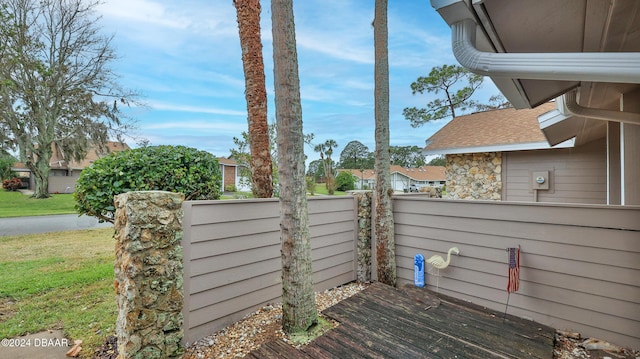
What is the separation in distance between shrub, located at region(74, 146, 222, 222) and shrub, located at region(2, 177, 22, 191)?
23107 mm

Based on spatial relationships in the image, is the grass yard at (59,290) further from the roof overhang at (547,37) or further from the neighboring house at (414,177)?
the neighboring house at (414,177)

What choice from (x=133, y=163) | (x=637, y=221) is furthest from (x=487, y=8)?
(x=133, y=163)

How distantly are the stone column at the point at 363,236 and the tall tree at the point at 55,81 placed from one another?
42.9ft

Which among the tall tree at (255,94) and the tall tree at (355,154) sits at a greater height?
the tall tree at (355,154)

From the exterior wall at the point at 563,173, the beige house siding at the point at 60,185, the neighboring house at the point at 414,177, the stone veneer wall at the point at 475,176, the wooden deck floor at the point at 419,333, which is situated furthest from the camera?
the neighboring house at the point at 414,177

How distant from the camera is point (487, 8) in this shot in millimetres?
1576

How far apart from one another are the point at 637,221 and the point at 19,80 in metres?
18.0

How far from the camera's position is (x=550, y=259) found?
2.70 m

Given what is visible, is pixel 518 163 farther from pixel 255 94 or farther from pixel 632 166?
pixel 255 94

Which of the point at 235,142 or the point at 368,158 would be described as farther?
the point at 368,158

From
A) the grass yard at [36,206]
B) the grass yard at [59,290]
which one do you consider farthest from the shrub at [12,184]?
the grass yard at [59,290]

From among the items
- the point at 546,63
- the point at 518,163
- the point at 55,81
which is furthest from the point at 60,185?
the point at 546,63

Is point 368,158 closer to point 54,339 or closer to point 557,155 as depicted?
point 557,155

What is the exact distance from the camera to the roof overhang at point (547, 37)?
1432mm
